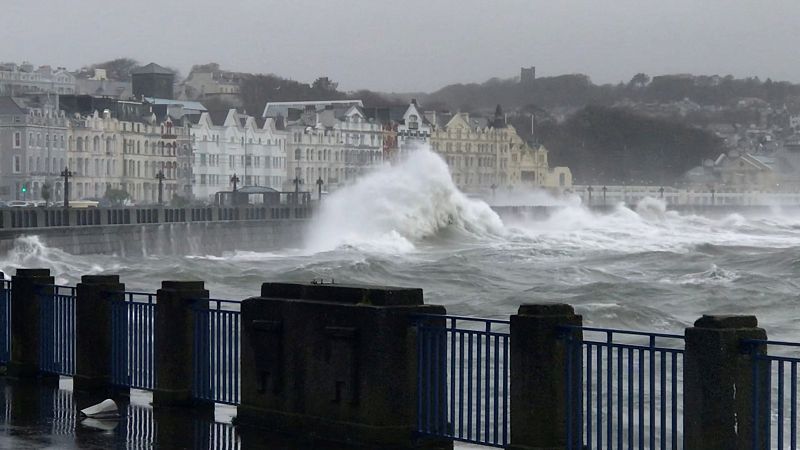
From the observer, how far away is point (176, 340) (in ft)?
36.0

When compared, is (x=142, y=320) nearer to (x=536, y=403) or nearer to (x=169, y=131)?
(x=536, y=403)

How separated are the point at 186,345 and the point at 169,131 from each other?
345ft

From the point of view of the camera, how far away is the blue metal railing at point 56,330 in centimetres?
1227

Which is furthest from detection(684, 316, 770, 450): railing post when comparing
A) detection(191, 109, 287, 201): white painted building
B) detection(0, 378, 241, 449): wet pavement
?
detection(191, 109, 287, 201): white painted building

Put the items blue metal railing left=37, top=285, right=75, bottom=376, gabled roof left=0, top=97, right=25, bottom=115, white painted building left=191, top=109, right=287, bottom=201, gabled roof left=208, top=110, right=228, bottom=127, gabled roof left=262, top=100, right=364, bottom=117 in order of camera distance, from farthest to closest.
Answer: gabled roof left=262, top=100, right=364, bottom=117 < gabled roof left=208, top=110, right=228, bottom=127 < white painted building left=191, top=109, right=287, bottom=201 < gabled roof left=0, top=97, right=25, bottom=115 < blue metal railing left=37, top=285, right=75, bottom=376

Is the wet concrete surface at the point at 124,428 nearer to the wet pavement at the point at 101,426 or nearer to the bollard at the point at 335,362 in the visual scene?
the wet pavement at the point at 101,426

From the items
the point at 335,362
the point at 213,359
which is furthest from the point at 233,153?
the point at 335,362

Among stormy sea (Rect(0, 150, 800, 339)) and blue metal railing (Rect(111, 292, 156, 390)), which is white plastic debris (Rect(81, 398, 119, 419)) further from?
stormy sea (Rect(0, 150, 800, 339))

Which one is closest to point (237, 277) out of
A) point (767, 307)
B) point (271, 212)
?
point (767, 307)

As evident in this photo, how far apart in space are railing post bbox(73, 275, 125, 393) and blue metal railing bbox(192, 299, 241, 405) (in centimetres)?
110

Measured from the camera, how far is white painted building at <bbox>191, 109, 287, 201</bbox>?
117 metres

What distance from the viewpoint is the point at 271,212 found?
2827 inches

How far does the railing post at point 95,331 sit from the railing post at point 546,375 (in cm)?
416

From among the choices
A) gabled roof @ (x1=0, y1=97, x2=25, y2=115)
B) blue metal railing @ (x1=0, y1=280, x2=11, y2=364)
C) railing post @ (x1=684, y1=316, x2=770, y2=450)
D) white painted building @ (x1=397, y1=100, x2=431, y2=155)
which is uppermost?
gabled roof @ (x1=0, y1=97, x2=25, y2=115)
